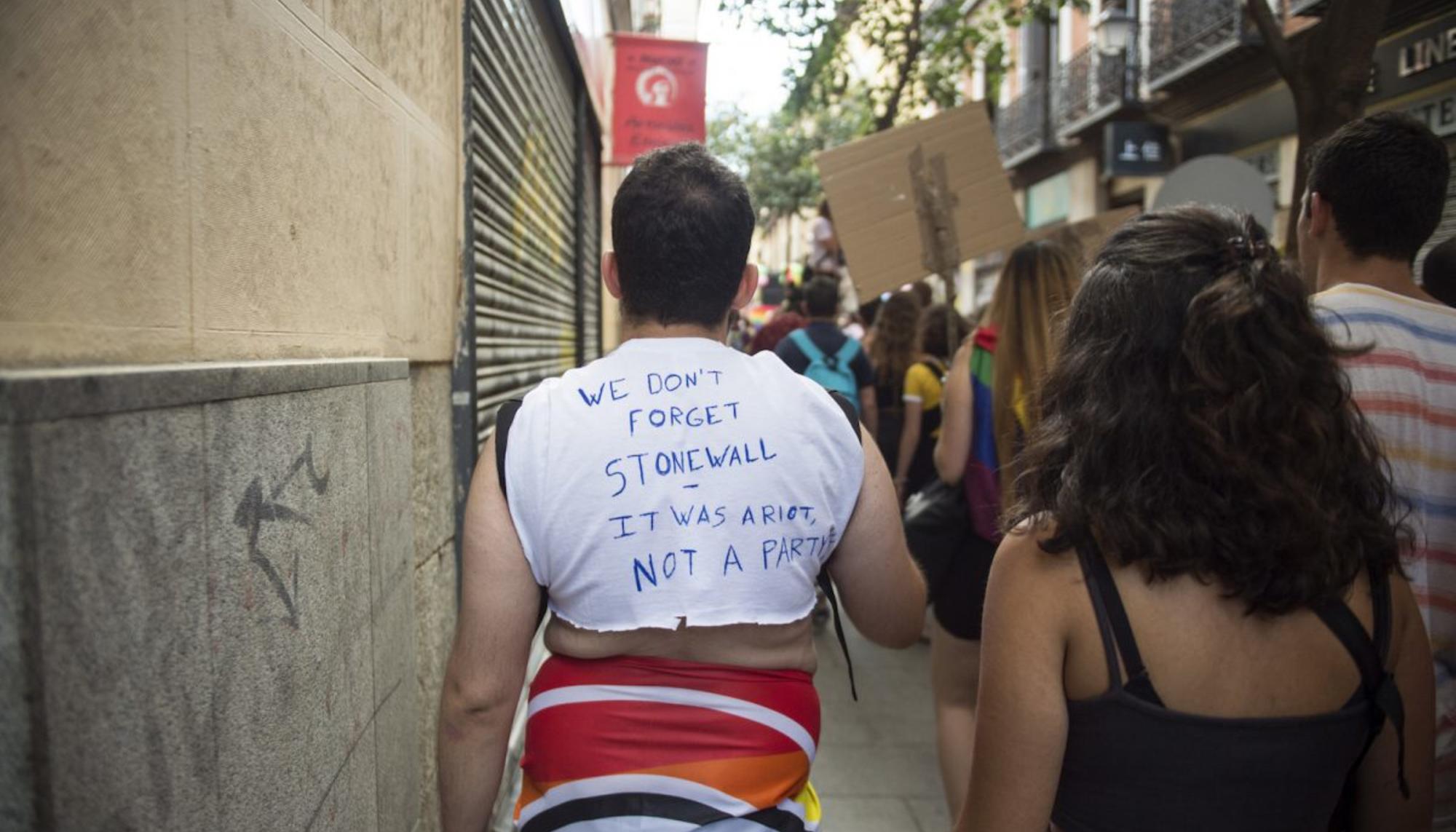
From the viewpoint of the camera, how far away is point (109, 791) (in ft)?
4.34

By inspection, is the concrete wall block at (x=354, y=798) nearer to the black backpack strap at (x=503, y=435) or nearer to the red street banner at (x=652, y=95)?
the black backpack strap at (x=503, y=435)

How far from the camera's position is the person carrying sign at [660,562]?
1.71 meters

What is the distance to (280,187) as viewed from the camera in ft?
6.96

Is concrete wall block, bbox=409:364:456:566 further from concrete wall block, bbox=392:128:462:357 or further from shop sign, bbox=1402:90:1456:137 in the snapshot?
shop sign, bbox=1402:90:1456:137

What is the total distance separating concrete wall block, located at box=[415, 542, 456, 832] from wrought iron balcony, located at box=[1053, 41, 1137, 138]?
54.8ft

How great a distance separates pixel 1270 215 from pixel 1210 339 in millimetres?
4594

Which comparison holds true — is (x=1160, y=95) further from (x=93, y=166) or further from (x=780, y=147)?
(x=93, y=166)

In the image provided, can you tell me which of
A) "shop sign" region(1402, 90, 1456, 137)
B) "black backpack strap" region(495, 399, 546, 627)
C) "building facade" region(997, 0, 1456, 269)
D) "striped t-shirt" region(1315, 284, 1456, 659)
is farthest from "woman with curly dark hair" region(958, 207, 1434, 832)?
"shop sign" region(1402, 90, 1456, 137)

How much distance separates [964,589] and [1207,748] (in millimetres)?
1931

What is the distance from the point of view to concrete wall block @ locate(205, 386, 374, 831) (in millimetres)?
1662

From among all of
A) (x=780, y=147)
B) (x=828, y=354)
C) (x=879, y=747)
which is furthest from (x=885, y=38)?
(x=780, y=147)

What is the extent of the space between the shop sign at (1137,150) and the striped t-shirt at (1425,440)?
16.6 meters

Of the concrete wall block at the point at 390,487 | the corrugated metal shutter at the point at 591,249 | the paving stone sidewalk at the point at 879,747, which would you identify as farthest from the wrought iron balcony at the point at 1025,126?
the concrete wall block at the point at 390,487

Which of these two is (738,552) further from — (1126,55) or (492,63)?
(1126,55)
